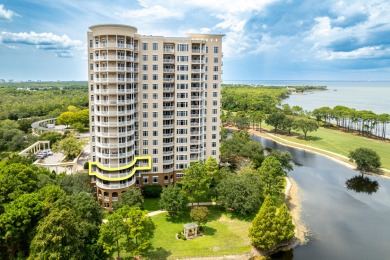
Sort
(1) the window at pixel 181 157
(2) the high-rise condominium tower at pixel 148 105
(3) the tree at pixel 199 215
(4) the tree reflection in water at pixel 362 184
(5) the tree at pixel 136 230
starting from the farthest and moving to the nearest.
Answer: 1. (4) the tree reflection in water at pixel 362 184
2. (1) the window at pixel 181 157
3. (2) the high-rise condominium tower at pixel 148 105
4. (3) the tree at pixel 199 215
5. (5) the tree at pixel 136 230

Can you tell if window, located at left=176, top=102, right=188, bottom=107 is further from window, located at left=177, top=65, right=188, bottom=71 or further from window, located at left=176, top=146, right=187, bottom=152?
window, located at left=176, top=146, right=187, bottom=152

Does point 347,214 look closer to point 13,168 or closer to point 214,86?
point 214,86

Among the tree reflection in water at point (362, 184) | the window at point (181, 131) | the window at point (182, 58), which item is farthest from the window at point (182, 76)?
the tree reflection in water at point (362, 184)

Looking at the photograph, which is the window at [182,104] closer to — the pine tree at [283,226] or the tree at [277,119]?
the pine tree at [283,226]

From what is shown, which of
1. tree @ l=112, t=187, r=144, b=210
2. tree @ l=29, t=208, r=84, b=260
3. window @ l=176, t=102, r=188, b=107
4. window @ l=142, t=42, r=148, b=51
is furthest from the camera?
window @ l=176, t=102, r=188, b=107

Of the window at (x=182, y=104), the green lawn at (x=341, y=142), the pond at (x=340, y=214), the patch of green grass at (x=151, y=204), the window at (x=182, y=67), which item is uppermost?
the window at (x=182, y=67)

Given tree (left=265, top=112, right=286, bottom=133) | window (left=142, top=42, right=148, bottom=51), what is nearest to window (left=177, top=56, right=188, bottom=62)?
window (left=142, top=42, right=148, bottom=51)
